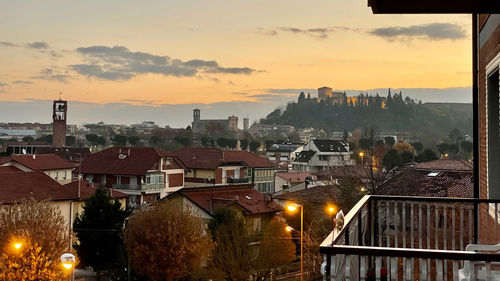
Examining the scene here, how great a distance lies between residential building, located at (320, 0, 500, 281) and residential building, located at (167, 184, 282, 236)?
78.2 feet

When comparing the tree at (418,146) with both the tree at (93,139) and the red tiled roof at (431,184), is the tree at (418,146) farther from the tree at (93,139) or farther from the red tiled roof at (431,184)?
the tree at (93,139)

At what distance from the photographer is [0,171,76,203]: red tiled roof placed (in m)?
29.4

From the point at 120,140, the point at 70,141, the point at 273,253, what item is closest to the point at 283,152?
the point at 120,140

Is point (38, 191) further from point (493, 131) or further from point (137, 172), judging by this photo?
point (493, 131)

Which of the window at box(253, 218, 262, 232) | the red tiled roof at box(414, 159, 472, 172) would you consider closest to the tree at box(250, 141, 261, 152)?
the red tiled roof at box(414, 159, 472, 172)

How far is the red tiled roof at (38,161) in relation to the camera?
4831 centimetres

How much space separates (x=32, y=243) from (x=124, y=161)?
29.7 m

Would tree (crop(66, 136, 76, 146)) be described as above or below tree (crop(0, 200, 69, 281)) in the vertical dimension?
above

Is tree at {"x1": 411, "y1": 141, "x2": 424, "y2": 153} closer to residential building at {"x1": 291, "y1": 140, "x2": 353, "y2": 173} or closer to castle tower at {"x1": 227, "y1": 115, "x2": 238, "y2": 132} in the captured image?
residential building at {"x1": 291, "y1": 140, "x2": 353, "y2": 173}

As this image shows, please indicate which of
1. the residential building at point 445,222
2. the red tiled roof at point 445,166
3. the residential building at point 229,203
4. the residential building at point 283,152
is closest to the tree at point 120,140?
the residential building at point 283,152

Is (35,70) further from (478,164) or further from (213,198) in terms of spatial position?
(478,164)

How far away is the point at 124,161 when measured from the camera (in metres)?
51.2

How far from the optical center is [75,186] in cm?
3497

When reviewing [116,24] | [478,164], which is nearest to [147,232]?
[478,164]
